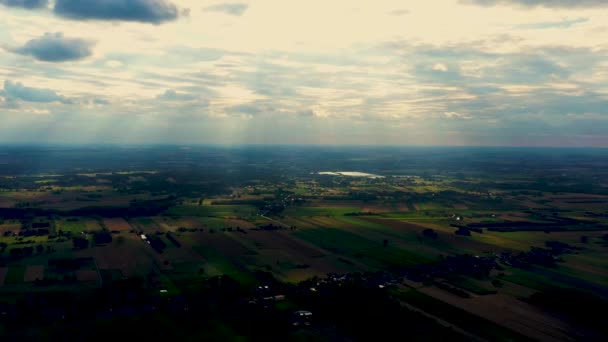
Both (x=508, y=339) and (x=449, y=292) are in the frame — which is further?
(x=449, y=292)

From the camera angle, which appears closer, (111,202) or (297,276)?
(297,276)

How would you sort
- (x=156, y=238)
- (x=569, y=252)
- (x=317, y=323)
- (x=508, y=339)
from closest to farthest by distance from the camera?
1. (x=508, y=339)
2. (x=317, y=323)
3. (x=569, y=252)
4. (x=156, y=238)

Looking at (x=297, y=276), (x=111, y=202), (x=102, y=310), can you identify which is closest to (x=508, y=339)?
(x=297, y=276)

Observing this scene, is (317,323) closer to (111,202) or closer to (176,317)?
(176,317)

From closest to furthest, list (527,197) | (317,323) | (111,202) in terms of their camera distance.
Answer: (317,323)
(111,202)
(527,197)

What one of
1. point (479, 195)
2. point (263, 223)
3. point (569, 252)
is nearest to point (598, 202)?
point (479, 195)

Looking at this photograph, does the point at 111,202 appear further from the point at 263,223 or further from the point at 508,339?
the point at 508,339

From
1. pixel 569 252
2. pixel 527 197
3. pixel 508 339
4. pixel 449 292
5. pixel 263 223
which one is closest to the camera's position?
pixel 508 339

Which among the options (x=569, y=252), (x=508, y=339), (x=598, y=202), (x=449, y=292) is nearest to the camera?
(x=508, y=339)
